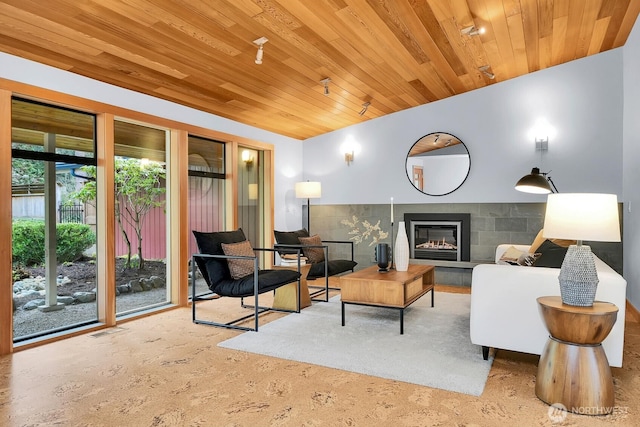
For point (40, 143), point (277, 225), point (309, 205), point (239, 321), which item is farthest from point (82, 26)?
point (309, 205)

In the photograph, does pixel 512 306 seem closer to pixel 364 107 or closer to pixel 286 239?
pixel 286 239

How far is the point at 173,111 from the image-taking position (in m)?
4.52

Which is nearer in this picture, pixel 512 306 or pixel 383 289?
pixel 512 306

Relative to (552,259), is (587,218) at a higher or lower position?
higher

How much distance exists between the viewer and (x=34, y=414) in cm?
222

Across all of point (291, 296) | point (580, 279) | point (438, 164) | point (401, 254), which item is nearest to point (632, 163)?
point (438, 164)

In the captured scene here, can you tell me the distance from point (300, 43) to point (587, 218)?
259 centimetres

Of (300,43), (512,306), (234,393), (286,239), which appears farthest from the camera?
(286,239)

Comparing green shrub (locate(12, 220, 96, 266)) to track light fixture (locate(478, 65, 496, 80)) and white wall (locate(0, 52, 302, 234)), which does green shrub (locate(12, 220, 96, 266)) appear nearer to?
white wall (locate(0, 52, 302, 234))

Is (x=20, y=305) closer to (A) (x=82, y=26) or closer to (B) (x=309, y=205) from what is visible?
(A) (x=82, y=26)

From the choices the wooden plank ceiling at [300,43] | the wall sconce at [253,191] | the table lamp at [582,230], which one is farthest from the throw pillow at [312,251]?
the table lamp at [582,230]

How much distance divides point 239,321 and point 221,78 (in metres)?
2.36

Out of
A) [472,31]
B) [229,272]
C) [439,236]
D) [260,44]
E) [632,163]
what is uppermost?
[472,31]

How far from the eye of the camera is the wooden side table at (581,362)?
2.19 meters
